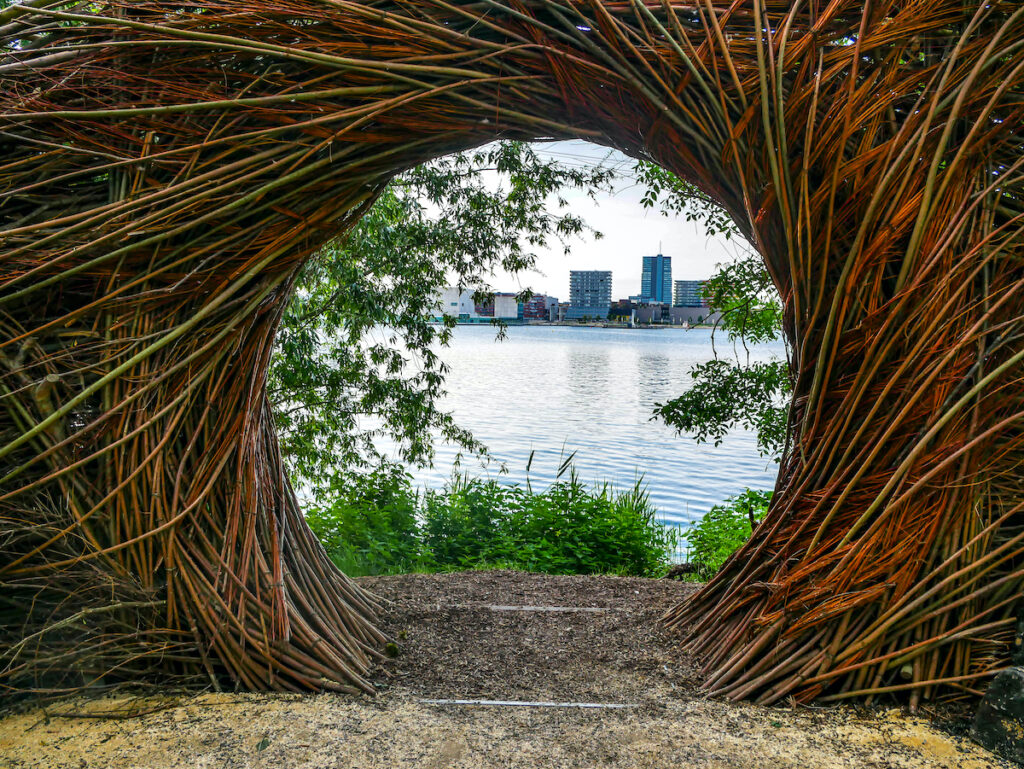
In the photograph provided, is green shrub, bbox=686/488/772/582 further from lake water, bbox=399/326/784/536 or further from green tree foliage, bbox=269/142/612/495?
green tree foliage, bbox=269/142/612/495

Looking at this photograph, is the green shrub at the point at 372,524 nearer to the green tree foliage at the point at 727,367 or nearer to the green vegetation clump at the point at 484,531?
the green vegetation clump at the point at 484,531

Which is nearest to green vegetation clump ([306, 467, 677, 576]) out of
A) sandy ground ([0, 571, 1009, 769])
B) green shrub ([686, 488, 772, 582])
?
green shrub ([686, 488, 772, 582])

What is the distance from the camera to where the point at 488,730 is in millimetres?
1874

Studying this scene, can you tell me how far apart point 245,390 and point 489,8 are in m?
1.30

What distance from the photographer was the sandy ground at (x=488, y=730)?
1693mm

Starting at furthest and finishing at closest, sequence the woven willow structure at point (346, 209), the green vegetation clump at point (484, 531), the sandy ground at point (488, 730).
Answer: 1. the green vegetation clump at point (484, 531)
2. the woven willow structure at point (346, 209)
3. the sandy ground at point (488, 730)

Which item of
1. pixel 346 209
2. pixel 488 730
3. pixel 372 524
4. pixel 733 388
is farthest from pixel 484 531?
pixel 346 209

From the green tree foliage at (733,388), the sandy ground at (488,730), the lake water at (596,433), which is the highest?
the green tree foliage at (733,388)

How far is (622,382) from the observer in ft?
68.1

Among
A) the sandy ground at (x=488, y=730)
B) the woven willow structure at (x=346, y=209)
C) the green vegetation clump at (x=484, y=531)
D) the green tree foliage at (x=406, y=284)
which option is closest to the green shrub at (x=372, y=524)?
the green vegetation clump at (x=484, y=531)

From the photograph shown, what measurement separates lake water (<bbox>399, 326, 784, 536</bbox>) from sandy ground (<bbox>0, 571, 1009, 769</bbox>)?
123 inches

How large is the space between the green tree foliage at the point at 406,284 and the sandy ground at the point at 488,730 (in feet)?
10.7

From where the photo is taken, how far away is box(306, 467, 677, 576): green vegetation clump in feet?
16.8

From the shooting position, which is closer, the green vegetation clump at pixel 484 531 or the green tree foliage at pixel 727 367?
the green tree foliage at pixel 727 367
